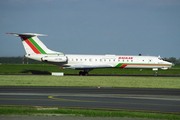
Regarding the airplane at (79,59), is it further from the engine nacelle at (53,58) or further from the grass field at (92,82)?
the grass field at (92,82)

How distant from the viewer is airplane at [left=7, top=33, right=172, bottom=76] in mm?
39781

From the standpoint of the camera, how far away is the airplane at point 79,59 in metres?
39.8

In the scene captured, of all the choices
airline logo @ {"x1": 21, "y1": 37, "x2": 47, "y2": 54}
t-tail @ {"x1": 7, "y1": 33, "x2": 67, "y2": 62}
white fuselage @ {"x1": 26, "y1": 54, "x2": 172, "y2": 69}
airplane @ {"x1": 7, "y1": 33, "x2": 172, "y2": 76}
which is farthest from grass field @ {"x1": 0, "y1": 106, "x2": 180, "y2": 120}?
airline logo @ {"x1": 21, "y1": 37, "x2": 47, "y2": 54}

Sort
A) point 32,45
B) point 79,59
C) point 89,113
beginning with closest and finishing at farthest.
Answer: point 89,113, point 32,45, point 79,59

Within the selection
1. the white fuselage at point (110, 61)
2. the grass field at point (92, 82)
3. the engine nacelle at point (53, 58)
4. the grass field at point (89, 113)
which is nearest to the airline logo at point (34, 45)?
the white fuselage at point (110, 61)

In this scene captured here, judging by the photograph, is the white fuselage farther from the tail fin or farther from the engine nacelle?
the tail fin

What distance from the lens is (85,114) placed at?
11164 mm

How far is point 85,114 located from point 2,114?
140 inches

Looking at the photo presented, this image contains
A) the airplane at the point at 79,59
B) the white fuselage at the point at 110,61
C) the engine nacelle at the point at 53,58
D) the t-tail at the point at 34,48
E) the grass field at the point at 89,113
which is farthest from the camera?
the white fuselage at the point at 110,61

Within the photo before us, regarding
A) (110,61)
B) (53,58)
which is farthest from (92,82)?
(110,61)

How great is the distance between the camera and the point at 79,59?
40.7 meters

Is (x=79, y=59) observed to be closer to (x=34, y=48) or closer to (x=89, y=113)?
(x=34, y=48)

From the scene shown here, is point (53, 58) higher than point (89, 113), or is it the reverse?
point (53, 58)

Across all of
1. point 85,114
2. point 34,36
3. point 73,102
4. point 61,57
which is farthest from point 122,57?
point 85,114
